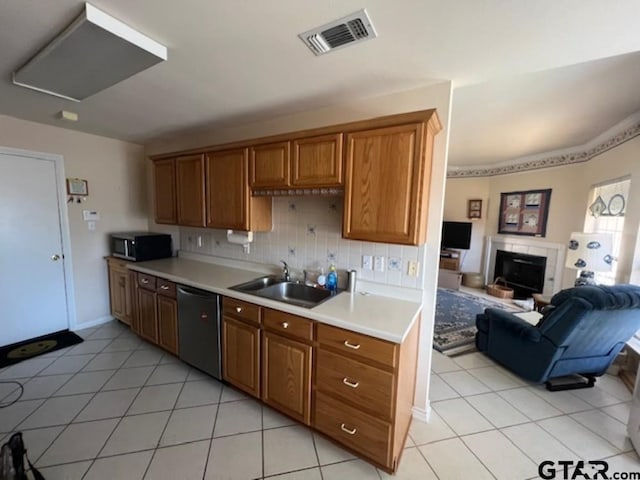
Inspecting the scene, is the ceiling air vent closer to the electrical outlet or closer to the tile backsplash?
the tile backsplash

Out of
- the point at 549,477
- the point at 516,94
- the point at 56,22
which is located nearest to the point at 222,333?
the point at 56,22

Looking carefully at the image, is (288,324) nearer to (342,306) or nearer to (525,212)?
(342,306)

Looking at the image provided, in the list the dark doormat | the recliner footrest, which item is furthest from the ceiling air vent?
the dark doormat

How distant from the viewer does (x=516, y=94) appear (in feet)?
7.60

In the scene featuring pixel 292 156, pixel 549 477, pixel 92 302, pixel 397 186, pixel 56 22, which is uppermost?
pixel 56 22

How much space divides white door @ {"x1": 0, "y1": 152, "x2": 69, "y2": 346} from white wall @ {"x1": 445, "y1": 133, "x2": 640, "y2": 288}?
6252 mm

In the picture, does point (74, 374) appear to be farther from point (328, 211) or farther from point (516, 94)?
point (516, 94)

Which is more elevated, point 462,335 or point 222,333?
point 222,333

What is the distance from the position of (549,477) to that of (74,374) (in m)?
3.74

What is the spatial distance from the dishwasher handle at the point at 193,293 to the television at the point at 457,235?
519 centimetres

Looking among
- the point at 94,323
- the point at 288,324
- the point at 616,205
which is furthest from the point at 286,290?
the point at 616,205

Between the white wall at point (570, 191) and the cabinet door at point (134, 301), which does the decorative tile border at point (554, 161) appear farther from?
the cabinet door at point (134, 301)

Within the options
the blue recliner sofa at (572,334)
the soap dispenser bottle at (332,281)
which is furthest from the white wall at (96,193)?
the blue recliner sofa at (572,334)

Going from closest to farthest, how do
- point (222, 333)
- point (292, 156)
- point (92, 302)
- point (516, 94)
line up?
point (292, 156) < point (222, 333) < point (516, 94) < point (92, 302)
